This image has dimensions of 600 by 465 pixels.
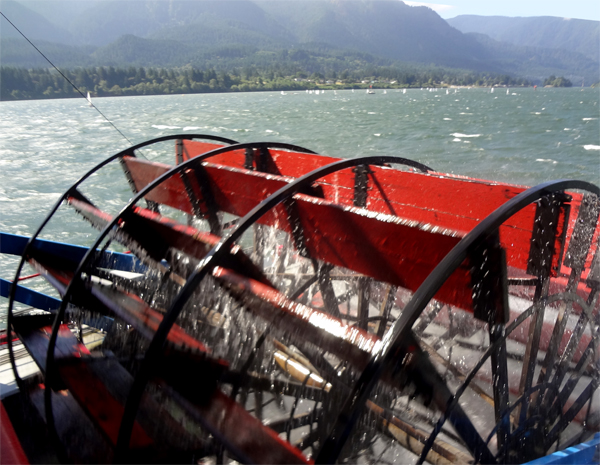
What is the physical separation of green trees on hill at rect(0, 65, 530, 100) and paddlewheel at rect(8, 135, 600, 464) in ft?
81.6

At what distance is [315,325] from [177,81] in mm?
57408

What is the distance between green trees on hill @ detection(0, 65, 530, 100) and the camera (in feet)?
103

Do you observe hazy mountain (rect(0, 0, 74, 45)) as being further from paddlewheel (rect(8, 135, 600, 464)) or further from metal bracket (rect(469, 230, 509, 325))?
metal bracket (rect(469, 230, 509, 325))

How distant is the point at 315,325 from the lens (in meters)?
2.00

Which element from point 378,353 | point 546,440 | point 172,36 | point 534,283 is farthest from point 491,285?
point 172,36

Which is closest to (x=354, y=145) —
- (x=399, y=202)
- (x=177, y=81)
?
(x=399, y=202)

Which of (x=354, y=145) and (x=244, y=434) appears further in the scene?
(x=354, y=145)

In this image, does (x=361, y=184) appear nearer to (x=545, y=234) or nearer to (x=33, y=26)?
(x=545, y=234)

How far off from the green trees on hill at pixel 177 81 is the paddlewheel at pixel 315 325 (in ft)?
81.6

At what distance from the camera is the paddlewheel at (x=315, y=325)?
1.98 meters

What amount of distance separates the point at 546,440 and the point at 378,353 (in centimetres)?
208

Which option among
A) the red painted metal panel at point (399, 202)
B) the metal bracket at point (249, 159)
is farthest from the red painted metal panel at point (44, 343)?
the metal bracket at point (249, 159)

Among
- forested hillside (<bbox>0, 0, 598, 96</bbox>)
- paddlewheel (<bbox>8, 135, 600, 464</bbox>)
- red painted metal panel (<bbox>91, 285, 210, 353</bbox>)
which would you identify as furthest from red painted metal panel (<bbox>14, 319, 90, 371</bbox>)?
forested hillside (<bbox>0, 0, 598, 96</bbox>)

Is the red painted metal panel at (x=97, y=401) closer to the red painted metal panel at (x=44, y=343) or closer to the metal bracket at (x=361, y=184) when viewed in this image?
the red painted metal panel at (x=44, y=343)
